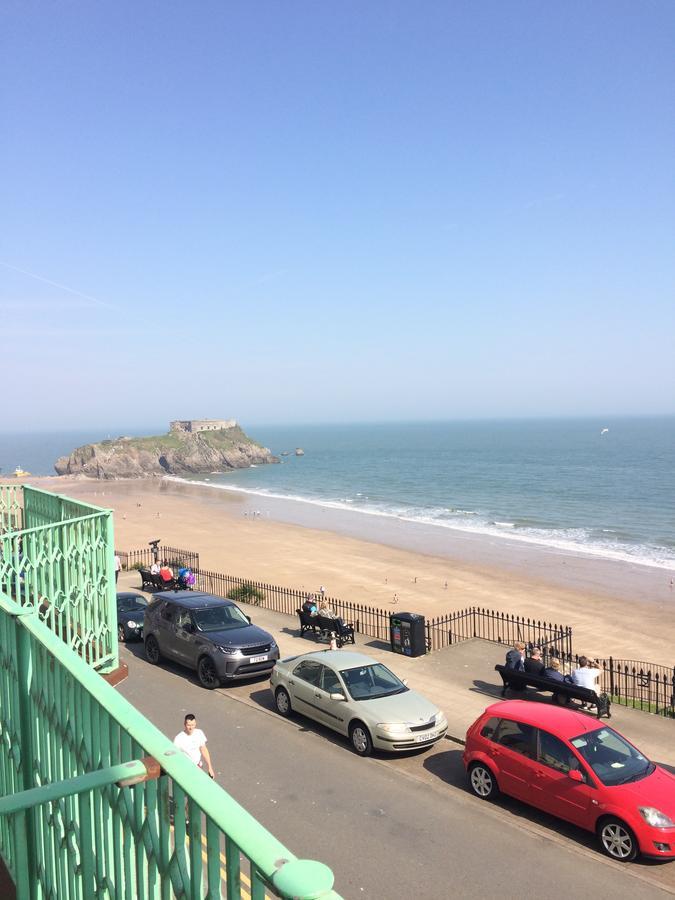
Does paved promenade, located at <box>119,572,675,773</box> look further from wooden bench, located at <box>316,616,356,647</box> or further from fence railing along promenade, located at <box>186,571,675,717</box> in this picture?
fence railing along promenade, located at <box>186,571,675,717</box>

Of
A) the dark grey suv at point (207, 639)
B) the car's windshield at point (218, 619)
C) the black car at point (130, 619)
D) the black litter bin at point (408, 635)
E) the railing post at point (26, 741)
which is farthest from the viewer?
the black car at point (130, 619)

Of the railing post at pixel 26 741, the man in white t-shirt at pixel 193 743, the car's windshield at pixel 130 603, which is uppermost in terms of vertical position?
the railing post at pixel 26 741

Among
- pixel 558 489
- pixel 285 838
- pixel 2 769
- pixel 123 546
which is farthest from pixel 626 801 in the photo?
pixel 558 489

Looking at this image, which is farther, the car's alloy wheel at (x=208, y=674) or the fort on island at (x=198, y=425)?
the fort on island at (x=198, y=425)

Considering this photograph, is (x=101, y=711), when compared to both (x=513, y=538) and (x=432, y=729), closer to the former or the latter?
(x=432, y=729)

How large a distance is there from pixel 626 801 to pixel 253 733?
22.2ft

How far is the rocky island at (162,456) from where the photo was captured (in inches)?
5202

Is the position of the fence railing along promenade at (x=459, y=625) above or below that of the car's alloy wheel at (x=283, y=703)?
below

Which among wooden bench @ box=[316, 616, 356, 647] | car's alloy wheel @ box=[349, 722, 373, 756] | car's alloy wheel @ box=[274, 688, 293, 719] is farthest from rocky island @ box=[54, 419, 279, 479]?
car's alloy wheel @ box=[349, 722, 373, 756]

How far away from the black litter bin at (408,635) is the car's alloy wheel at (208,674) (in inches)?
196

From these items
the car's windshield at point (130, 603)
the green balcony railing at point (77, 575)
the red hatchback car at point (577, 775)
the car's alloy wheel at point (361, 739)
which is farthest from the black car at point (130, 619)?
the green balcony railing at point (77, 575)

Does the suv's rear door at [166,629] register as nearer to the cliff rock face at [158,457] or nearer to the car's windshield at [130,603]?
the car's windshield at [130,603]

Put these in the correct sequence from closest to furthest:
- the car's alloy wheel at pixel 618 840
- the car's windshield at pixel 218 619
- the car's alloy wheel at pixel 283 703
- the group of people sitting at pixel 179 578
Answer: the car's alloy wheel at pixel 618 840 → the car's alloy wheel at pixel 283 703 → the car's windshield at pixel 218 619 → the group of people sitting at pixel 179 578

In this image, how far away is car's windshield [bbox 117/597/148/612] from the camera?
21.6 meters
